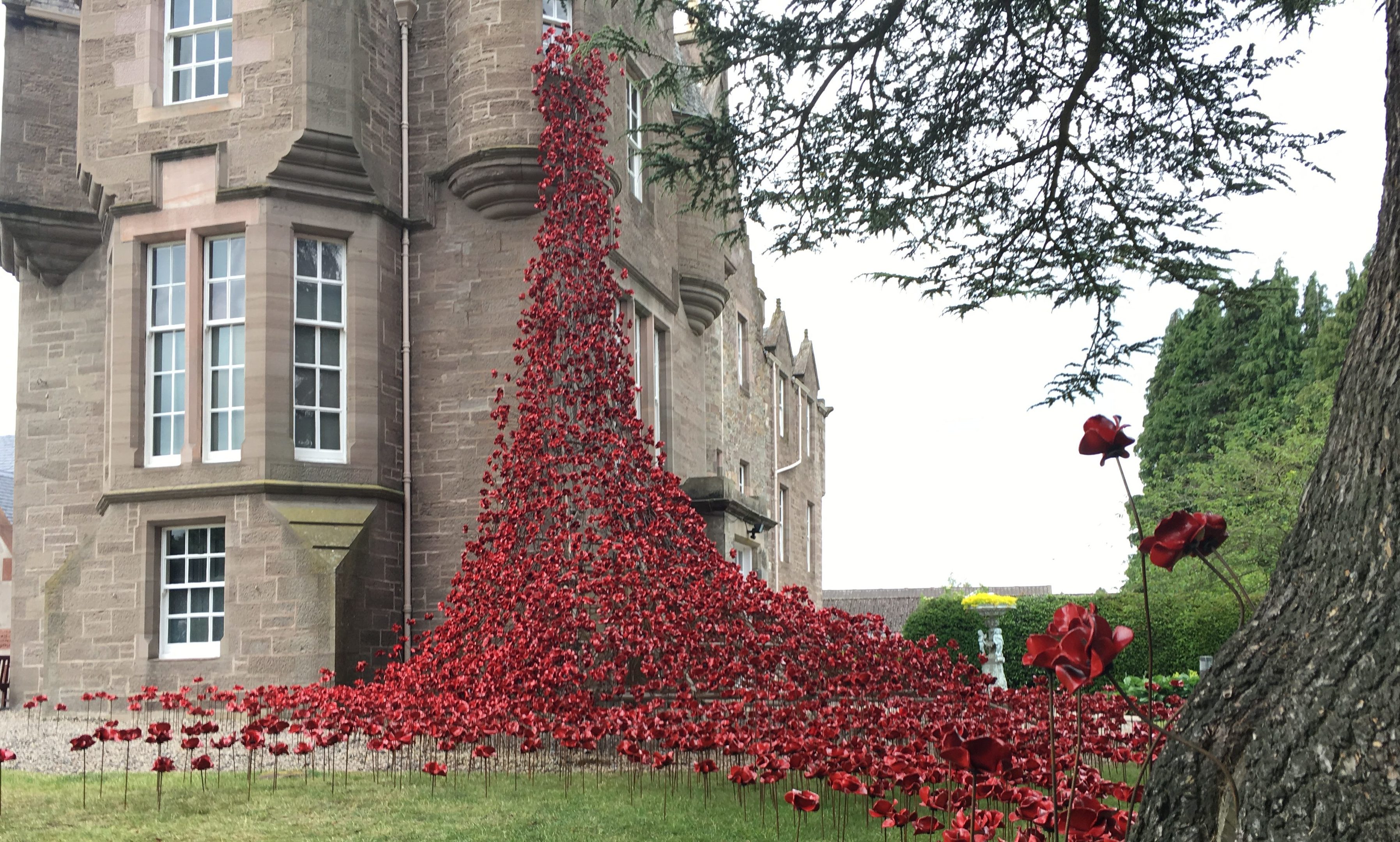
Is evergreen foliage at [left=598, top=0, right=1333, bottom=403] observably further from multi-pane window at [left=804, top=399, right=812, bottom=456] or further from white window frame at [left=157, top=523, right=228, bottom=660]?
multi-pane window at [left=804, top=399, right=812, bottom=456]

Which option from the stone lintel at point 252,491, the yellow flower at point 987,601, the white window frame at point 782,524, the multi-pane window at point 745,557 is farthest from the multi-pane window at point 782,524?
the stone lintel at point 252,491

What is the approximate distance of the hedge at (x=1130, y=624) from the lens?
1877 cm

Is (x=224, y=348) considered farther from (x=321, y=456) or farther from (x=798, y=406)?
(x=798, y=406)

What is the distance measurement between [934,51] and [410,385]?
759cm

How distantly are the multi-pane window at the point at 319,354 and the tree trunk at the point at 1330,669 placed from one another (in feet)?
39.9

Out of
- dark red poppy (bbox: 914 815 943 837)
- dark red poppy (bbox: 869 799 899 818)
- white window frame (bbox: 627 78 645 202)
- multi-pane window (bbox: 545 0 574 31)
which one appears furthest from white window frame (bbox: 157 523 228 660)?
dark red poppy (bbox: 914 815 943 837)

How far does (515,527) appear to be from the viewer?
13.5 meters

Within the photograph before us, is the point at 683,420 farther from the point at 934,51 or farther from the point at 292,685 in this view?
the point at 934,51

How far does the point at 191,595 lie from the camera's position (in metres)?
14.2

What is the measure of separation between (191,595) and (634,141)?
8.00m

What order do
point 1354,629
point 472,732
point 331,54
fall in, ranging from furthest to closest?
point 331,54, point 472,732, point 1354,629

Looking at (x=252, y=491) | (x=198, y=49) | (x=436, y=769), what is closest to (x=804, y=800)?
(x=436, y=769)

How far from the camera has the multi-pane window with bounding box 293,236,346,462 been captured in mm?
14430

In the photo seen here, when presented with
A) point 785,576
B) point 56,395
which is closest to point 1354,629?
point 56,395
